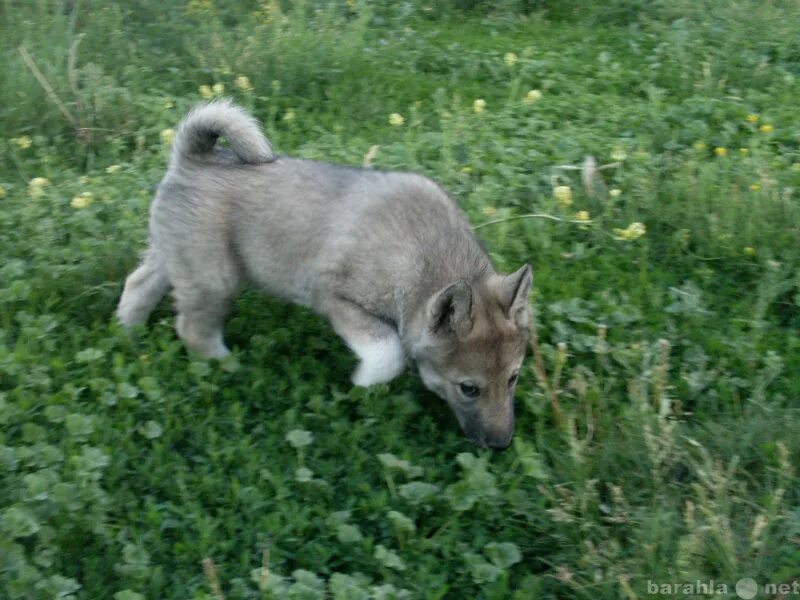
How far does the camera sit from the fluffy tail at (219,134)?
468 centimetres

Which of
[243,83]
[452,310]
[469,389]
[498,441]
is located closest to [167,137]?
[243,83]

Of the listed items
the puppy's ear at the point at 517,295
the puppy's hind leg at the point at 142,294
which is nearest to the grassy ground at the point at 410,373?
the puppy's hind leg at the point at 142,294

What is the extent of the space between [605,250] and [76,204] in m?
2.70

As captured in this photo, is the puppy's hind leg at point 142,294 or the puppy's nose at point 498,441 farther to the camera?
the puppy's hind leg at point 142,294

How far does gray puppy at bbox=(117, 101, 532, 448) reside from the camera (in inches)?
171

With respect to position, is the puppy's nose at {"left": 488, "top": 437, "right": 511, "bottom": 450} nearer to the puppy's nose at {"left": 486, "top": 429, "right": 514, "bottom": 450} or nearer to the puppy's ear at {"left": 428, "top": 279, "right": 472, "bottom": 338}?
the puppy's nose at {"left": 486, "top": 429, "right": 514, "bottom": 450}

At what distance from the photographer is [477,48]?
762cm

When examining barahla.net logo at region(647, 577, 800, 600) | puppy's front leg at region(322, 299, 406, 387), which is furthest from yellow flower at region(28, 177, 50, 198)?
barahla.net logo at region(647, 577, 800, 600)

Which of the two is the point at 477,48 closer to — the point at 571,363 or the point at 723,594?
the point at 571,363

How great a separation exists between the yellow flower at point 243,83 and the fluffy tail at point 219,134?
194 centimetres

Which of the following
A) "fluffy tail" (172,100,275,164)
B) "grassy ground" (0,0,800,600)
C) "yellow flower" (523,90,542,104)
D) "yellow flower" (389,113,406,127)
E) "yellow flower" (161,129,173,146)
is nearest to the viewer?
"grassy ground" (0,0,800,600)

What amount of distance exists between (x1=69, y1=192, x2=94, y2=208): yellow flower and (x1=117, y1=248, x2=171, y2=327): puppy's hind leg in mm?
721

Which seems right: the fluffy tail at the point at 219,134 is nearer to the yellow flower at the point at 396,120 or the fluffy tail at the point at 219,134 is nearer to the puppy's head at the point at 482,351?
the puppy's head at the point at 482,351

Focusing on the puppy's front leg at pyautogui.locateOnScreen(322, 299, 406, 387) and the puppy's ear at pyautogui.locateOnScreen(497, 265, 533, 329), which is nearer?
the puppy's ear at pyautogui.locateOnScreen(497, 265, 533, 329)
